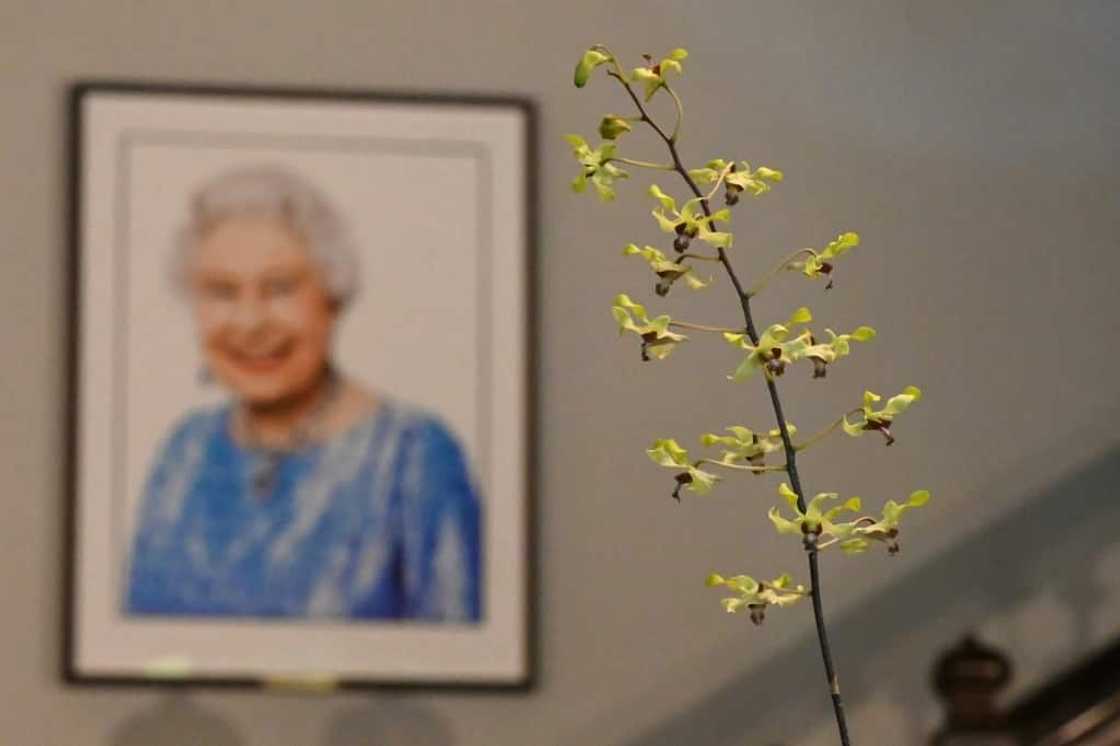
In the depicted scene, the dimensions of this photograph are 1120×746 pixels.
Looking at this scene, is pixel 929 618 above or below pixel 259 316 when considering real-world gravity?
below

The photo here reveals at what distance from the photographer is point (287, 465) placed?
11.0 ft

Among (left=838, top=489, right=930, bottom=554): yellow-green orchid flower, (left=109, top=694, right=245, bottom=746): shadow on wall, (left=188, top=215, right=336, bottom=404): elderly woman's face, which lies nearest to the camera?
(left=838, top=489, right=930, bottom=554): yellow-green orchid flower

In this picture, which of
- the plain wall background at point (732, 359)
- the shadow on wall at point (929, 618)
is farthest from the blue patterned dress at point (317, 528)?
the shadow on wall at point (929, 618)

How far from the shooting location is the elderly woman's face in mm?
3367

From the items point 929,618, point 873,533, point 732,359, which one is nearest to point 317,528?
point 732,359

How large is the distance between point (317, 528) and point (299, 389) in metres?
0.24

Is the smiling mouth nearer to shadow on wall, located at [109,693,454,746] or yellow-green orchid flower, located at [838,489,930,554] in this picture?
shadow on wall, located at [109,693,454,746]

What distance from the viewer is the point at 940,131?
3.58 m

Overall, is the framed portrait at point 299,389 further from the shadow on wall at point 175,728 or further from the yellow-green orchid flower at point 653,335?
the yellow-green orchid flower at point 653,335

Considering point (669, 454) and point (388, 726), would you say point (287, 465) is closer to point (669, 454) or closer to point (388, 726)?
point (388, 726)

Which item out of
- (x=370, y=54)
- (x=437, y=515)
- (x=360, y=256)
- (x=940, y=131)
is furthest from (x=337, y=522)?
(x=940, y=131)

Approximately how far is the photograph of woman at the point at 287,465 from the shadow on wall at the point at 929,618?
500 mm

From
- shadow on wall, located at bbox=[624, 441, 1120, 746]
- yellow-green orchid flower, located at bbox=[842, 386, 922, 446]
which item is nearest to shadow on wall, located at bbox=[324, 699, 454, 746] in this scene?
shadow on wall, located at bbox=[624, 441, 1120, 746]

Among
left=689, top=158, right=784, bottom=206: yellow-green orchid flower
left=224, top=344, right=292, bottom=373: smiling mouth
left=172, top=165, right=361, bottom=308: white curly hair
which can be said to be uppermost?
left=172, top=165, right=361, bottom=308: white curly hair
